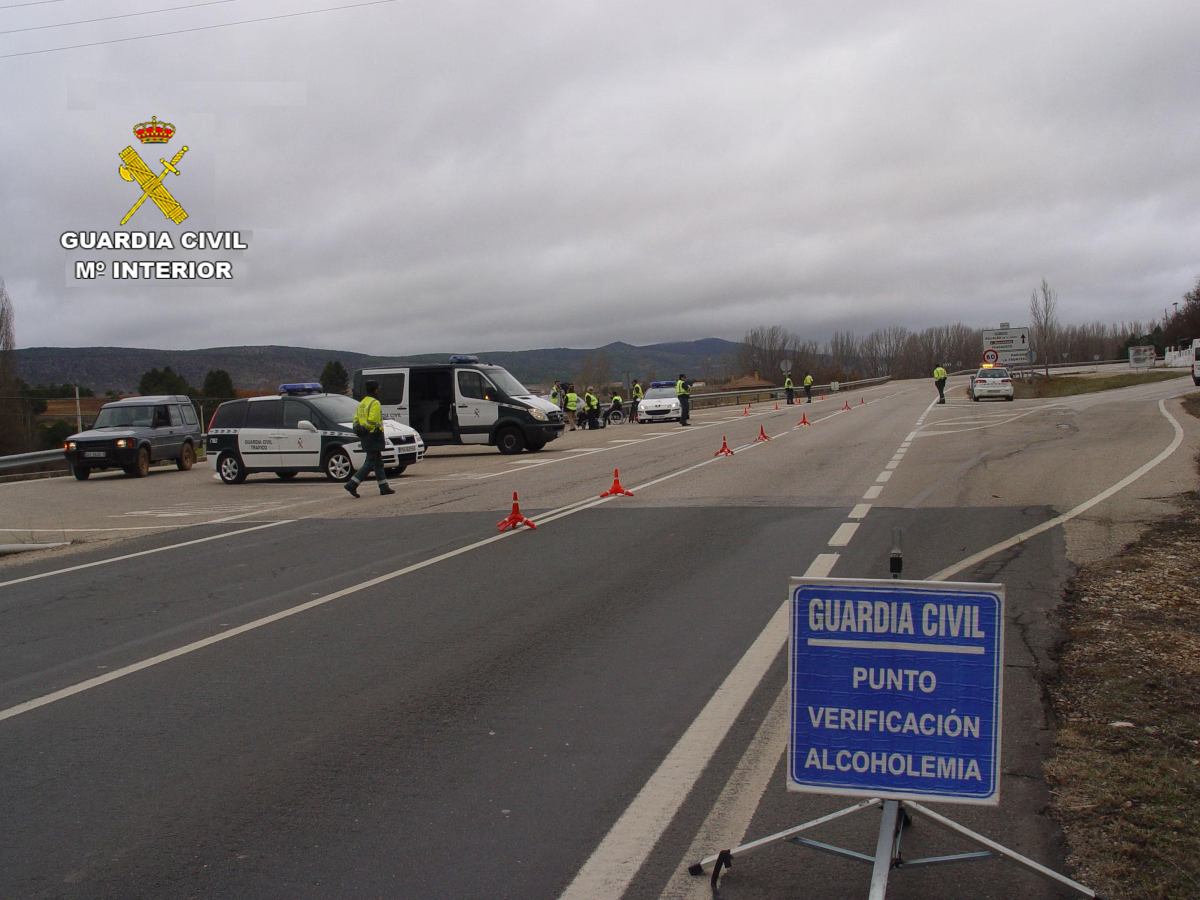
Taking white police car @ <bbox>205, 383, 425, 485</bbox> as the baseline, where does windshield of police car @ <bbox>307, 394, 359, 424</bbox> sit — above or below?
above

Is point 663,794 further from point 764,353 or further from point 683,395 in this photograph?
point 764,353

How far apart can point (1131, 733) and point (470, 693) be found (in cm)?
340

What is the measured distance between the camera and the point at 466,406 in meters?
26.7

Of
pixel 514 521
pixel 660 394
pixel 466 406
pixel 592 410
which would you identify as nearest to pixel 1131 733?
pixel 514 521

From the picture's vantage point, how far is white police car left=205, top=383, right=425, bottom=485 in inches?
827

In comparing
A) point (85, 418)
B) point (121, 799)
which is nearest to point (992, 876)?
point (121, 799)

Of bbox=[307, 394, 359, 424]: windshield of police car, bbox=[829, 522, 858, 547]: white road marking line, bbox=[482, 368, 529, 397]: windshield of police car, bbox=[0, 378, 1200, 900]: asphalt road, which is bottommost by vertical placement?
bbox=[0, 378, 1200, 900]: asphalt road

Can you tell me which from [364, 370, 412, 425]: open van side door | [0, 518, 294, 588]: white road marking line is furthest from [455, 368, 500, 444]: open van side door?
[0, 518, 294, 588]: white road marking line

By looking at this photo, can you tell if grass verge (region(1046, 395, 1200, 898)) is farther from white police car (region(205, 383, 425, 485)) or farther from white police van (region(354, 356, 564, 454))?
white police van (region(354, 356, 564, 454))

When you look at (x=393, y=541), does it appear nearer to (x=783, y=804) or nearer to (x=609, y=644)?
(x=609, y=644)

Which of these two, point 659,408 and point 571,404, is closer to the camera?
point 571,404

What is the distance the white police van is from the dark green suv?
4.67 meters

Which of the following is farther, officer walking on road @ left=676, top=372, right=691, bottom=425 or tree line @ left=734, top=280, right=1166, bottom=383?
tree line @ left=734, top=280, right=1166, bottom=383

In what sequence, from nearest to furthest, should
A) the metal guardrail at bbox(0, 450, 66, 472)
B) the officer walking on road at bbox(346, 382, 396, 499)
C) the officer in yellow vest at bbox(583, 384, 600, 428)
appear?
the officer walking on road at bbox(346, 382, 396, 499), the metal guardrail at bbox(0, 450, 66, 472), the officer in yellow vest at bbox(583, 384, 600, 428)
